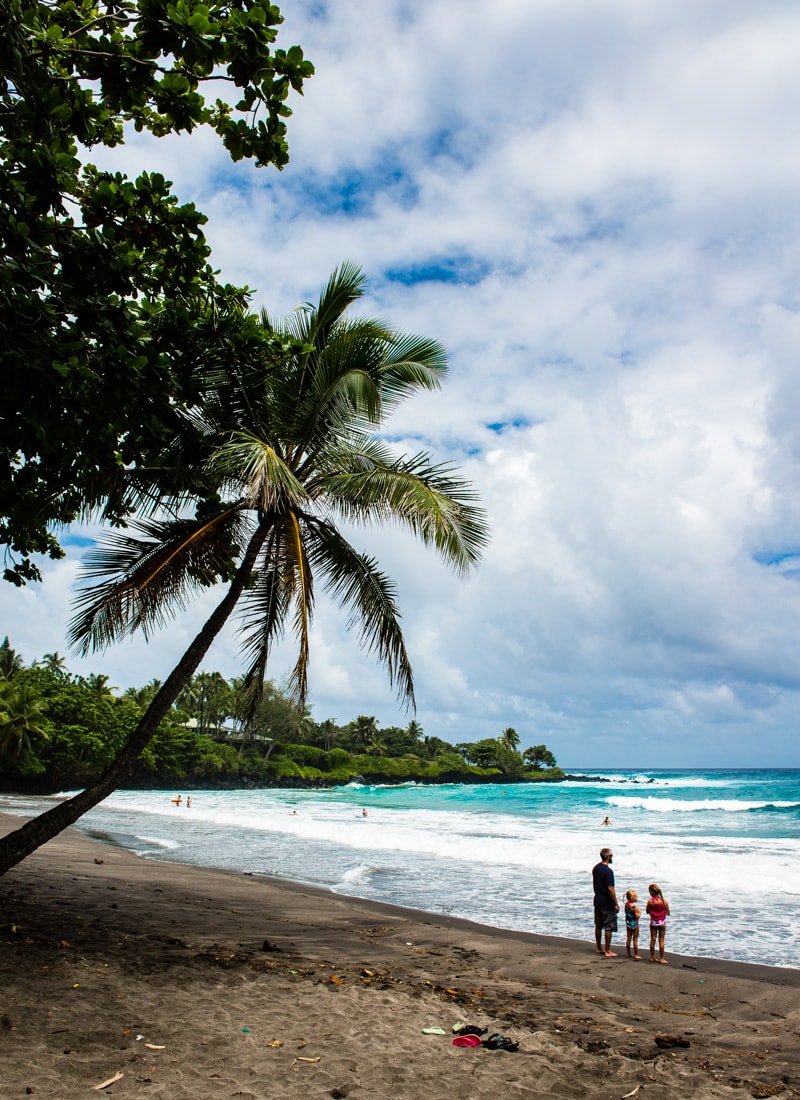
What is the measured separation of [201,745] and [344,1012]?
209 feet

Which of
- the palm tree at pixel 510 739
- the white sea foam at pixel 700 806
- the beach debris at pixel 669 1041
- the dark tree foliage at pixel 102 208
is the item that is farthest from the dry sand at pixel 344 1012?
the palm tree at pixel 510 739

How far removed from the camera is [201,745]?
6425 centimetres

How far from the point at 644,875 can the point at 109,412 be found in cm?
1530

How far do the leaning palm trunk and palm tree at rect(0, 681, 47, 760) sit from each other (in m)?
39.6

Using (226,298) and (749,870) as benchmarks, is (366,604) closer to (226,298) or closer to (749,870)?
(226,298)

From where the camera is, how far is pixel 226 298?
5863 mm

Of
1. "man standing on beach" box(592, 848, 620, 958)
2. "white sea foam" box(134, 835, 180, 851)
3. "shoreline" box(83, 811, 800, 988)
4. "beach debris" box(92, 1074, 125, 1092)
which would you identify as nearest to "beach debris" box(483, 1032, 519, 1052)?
"beach debris" box(92, 1074, 125, 1092)

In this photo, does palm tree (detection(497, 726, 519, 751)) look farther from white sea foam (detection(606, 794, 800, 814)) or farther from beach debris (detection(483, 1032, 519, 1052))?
beach debris (detection(483, 1032, 519, 1052))

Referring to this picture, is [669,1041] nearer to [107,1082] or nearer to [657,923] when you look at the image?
[107,1082]

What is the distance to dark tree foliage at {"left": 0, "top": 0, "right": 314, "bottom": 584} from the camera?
3711 mm

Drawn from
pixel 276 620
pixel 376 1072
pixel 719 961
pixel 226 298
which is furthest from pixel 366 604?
pixel 719 961

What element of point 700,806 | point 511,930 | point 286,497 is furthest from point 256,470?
point 700,806

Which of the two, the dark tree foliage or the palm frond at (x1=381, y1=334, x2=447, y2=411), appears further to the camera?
the palm frond at (x1=381, y1=334, x2=447, y2=411)

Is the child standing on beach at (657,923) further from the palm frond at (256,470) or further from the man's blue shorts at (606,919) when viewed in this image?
the palm frond at (256,470)
